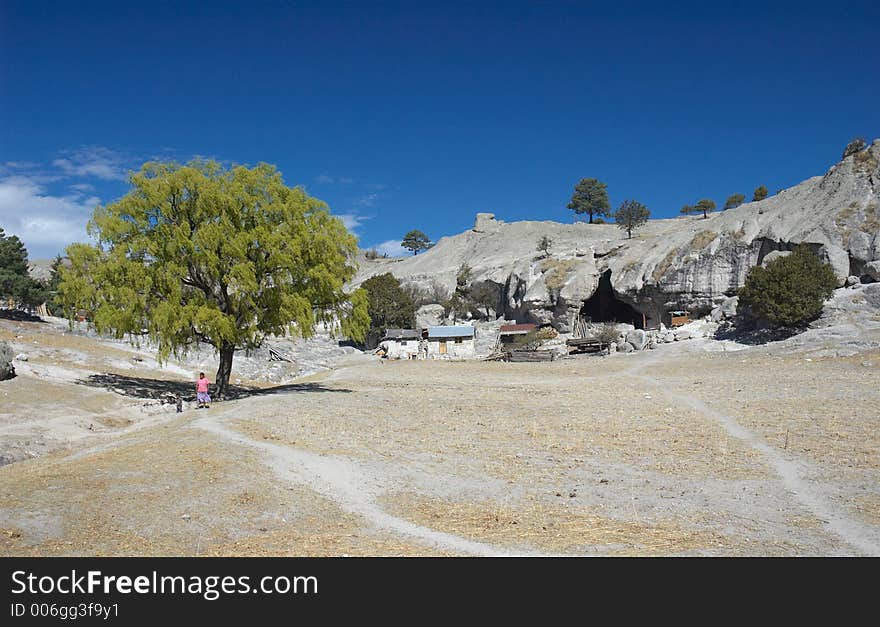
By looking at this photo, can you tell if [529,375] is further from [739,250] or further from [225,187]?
[739,250]

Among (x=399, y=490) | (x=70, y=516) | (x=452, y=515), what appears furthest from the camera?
(x=399, y=490)

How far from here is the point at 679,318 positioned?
62.9 meters

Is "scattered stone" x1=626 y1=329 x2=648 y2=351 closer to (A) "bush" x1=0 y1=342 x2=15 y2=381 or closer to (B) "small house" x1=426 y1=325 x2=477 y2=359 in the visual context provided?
(B) "small house" x1=426 y1=325 x2=477 y2=359

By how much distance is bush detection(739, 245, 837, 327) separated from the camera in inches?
1868

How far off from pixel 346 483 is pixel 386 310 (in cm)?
6585

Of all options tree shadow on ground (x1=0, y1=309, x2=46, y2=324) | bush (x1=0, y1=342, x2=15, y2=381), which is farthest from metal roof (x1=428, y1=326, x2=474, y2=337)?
bush (x1=0, y1=342, x2=15, y2=381)

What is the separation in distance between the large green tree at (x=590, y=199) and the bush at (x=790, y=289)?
104 meters

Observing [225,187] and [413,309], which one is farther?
[413,309]

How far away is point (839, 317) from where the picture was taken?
47812 millimetres

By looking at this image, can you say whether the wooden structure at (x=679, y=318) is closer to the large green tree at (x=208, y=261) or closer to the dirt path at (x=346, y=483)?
the large green tree at (x=208, y=261)

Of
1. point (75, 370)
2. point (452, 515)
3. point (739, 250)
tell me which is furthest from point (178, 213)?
point (739, 250)

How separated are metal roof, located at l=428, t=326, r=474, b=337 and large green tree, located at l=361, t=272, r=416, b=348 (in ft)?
Answer: 24.3

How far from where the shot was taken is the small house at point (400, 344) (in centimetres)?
6914

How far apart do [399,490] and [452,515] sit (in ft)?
6.52
